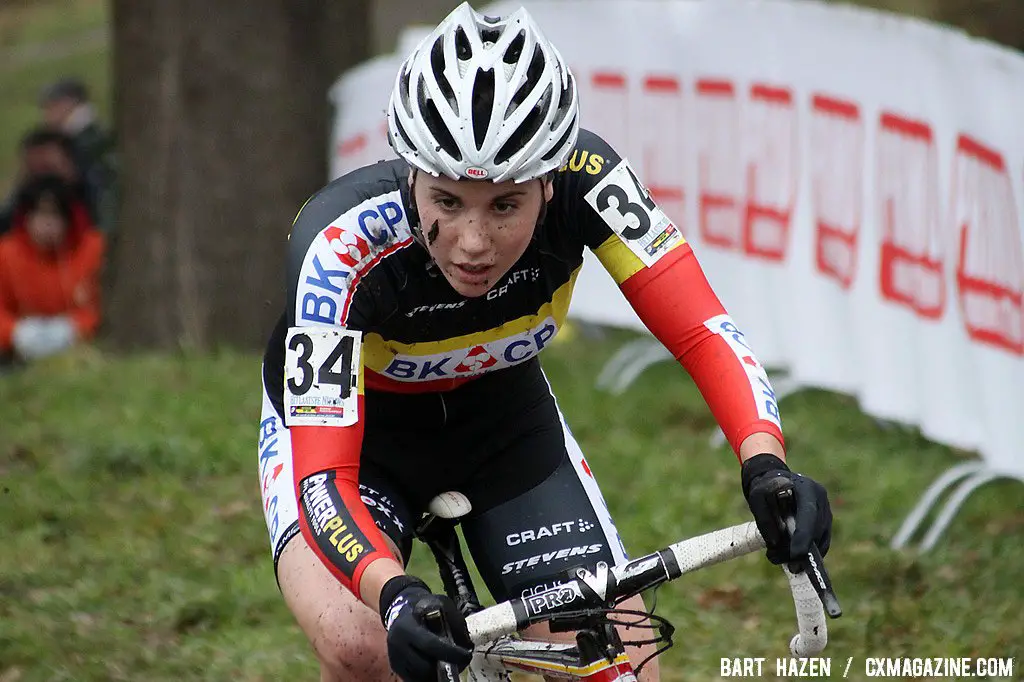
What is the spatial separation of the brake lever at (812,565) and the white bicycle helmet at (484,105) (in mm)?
Result: 940

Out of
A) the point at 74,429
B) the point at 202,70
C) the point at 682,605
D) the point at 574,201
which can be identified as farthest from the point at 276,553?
the point at 202,70

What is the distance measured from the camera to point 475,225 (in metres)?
3.28

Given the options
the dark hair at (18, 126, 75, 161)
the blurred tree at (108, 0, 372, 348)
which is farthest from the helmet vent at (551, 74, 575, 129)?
the dark hair at (18, 126, 75, 161)

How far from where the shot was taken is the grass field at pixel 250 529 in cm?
570

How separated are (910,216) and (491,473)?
3500 mm

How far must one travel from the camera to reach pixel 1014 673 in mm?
5250

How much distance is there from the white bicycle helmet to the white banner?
3.02m

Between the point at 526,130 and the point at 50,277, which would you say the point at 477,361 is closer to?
the point at 526,130

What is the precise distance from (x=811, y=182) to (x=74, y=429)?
4.38 metres

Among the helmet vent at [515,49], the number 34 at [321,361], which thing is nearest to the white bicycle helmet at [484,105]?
the helmet vent at [515,49]

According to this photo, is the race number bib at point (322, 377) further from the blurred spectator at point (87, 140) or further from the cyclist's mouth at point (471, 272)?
the blurred spectator at point (87, 140)

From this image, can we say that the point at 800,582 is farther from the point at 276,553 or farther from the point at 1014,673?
the point at 1014,673

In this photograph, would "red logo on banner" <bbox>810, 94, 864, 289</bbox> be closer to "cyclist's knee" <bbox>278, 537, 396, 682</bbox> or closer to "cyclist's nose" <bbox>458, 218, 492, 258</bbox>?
"cyclist's nose" <bbox>458, 218, 492, 258</bbox>

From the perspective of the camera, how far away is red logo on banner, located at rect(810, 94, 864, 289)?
7156 millimetres
